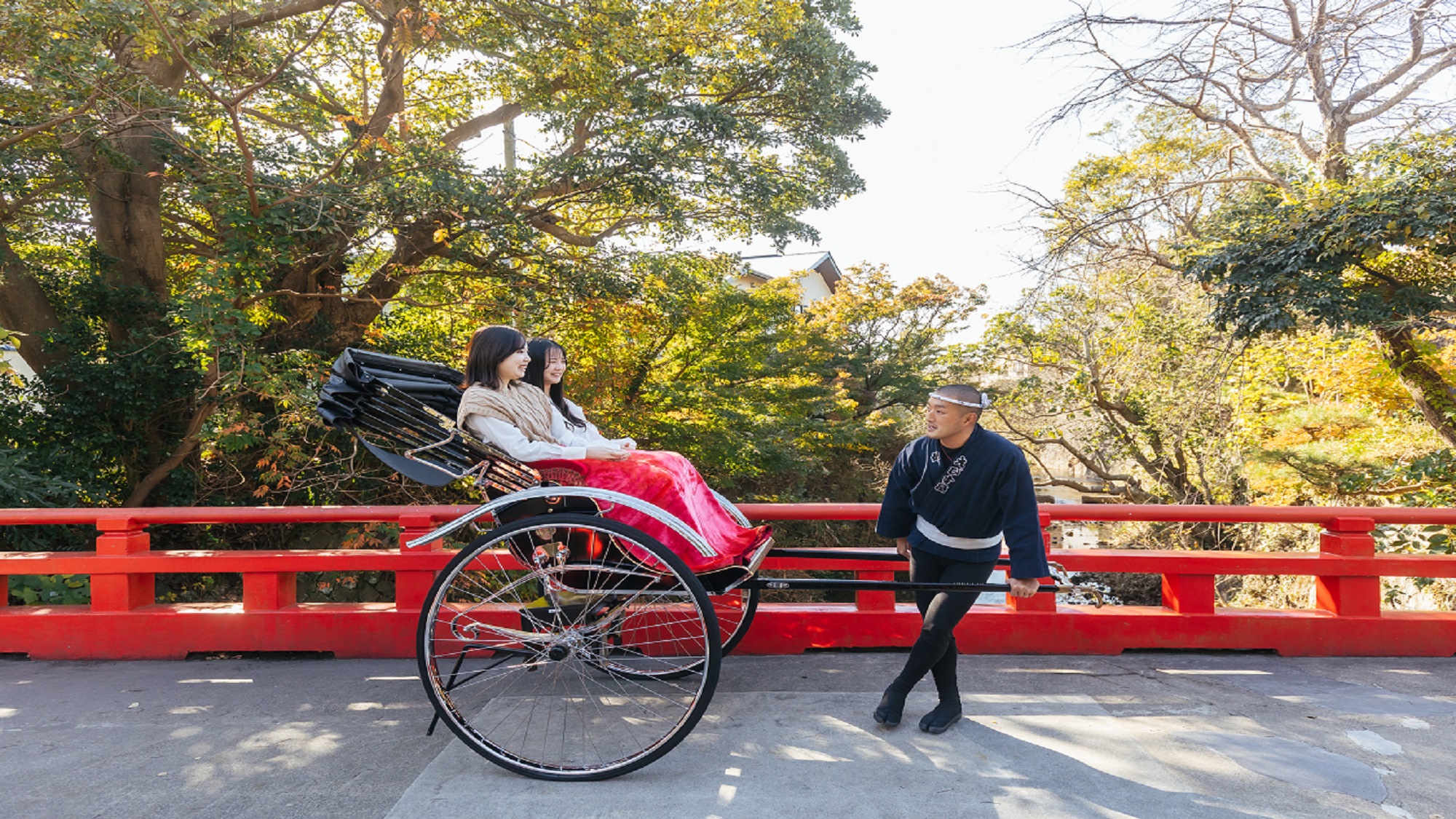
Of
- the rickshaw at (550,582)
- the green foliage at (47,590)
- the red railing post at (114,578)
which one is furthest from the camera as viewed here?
the green foliage at (47,590)

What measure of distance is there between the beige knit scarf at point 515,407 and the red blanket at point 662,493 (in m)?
0.24

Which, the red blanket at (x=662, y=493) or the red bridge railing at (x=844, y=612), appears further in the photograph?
the red bridge railing at (x=844, y=612)

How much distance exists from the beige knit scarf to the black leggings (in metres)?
1.75

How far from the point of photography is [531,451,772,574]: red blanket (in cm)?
312

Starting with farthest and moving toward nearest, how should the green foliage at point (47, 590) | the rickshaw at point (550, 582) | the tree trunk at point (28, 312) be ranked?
the tree trunk at point (28, 312) < the green foliage at point (47, 590) < the rickshaw at point (550, 582)

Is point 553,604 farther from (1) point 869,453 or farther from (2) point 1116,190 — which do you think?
(1) point 869,453

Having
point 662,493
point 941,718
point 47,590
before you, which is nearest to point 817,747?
point 941,718

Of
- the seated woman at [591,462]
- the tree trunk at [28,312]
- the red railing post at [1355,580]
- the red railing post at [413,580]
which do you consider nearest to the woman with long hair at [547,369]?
the seated woman at [591,462]

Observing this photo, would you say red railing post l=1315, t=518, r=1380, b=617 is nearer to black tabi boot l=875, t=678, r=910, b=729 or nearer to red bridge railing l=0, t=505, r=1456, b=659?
red bridge railing l=0, t=505, r=1456, b=659

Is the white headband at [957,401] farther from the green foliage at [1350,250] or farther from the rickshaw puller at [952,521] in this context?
the green foliage at [1350,250]

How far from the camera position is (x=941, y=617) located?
10.7 feet

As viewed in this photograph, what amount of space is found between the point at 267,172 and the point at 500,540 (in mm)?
7745

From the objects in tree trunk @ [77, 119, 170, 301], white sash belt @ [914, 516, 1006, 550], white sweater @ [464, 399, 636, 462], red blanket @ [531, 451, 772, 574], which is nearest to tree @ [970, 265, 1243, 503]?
white sash belt @ [914, 516, 1006, 550]

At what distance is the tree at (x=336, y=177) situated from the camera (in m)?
8.20
